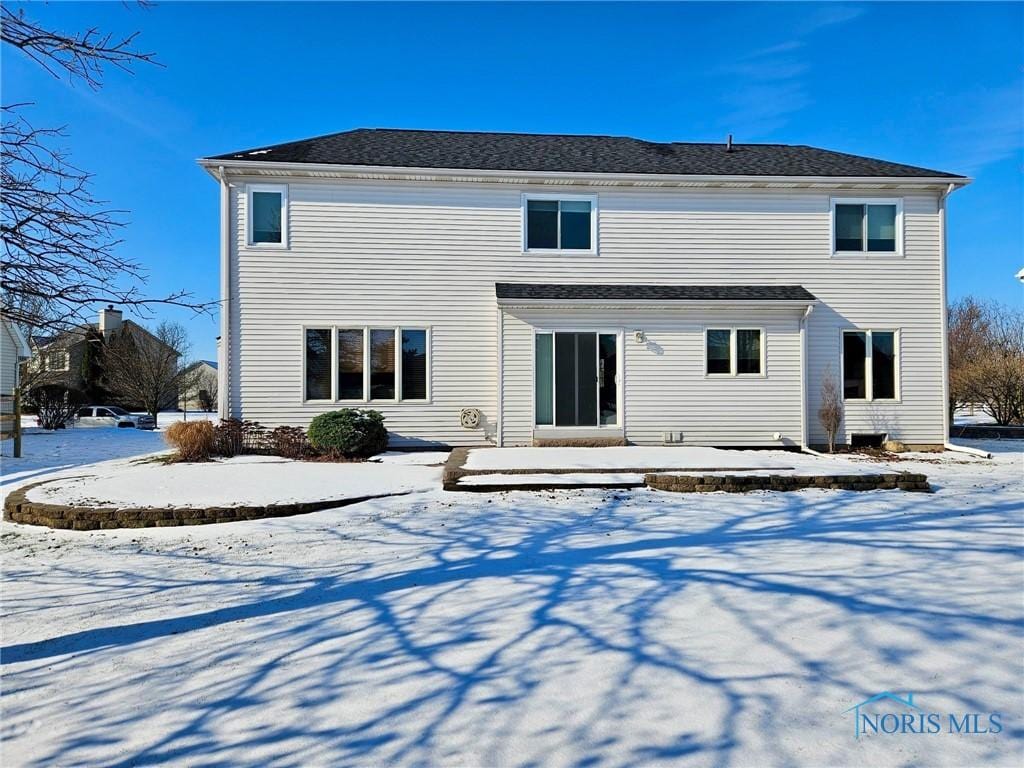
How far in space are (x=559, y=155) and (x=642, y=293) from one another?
13.5ft

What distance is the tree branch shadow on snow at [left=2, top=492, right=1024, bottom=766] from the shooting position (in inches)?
102

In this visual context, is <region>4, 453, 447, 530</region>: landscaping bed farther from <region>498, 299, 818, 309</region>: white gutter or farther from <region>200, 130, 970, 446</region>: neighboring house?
<region>498, 299, 818, 309</region>: white gutter

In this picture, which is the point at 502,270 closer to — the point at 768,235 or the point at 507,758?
the point at 768,235

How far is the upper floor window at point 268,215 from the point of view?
39.5ft

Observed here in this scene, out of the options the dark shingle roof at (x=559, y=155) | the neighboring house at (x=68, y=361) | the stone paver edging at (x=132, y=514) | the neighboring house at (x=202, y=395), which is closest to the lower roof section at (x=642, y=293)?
the dark shingle roof at (x=559, y=155)

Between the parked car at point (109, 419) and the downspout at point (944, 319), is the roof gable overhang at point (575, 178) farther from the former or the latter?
the parked car at point (109, 419)

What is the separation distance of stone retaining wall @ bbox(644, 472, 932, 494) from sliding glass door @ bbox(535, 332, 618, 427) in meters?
4.07

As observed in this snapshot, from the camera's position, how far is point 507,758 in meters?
2.42

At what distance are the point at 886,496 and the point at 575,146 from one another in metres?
10.7

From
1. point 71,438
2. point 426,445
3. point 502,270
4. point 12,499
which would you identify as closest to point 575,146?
point 502,270

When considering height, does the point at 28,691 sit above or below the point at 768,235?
below

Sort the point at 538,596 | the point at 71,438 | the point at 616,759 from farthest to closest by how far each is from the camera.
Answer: the point at 71,438, the point at 538,596, the point at 616,759

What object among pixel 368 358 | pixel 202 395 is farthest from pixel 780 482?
pixel 202 395

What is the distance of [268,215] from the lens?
12.1 metres
